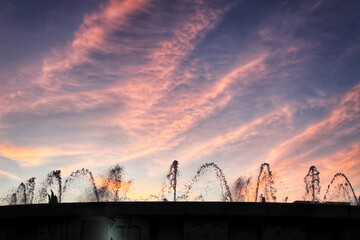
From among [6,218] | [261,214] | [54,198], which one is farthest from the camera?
[54,198]

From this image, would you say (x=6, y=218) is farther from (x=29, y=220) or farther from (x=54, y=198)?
(x=54, y=198)

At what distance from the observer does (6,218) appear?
13.9 m

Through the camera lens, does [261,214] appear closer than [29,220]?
Yes

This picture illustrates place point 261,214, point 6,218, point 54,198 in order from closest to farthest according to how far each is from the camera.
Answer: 1. point 261,214
2. point 6,218
3. point 54,198

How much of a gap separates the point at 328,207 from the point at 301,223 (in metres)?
0.99

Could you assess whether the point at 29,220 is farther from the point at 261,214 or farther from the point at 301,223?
the point at 301,223

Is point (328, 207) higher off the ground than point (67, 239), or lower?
higher

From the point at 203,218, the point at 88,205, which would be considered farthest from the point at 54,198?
the point at 203,218

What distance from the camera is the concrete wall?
12.9m

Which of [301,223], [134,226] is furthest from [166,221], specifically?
[301,223]

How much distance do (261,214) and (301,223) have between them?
1496mm

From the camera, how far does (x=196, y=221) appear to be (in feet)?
43.2

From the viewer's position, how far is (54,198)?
16.0 meters

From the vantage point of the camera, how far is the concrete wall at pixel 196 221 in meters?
12.9
